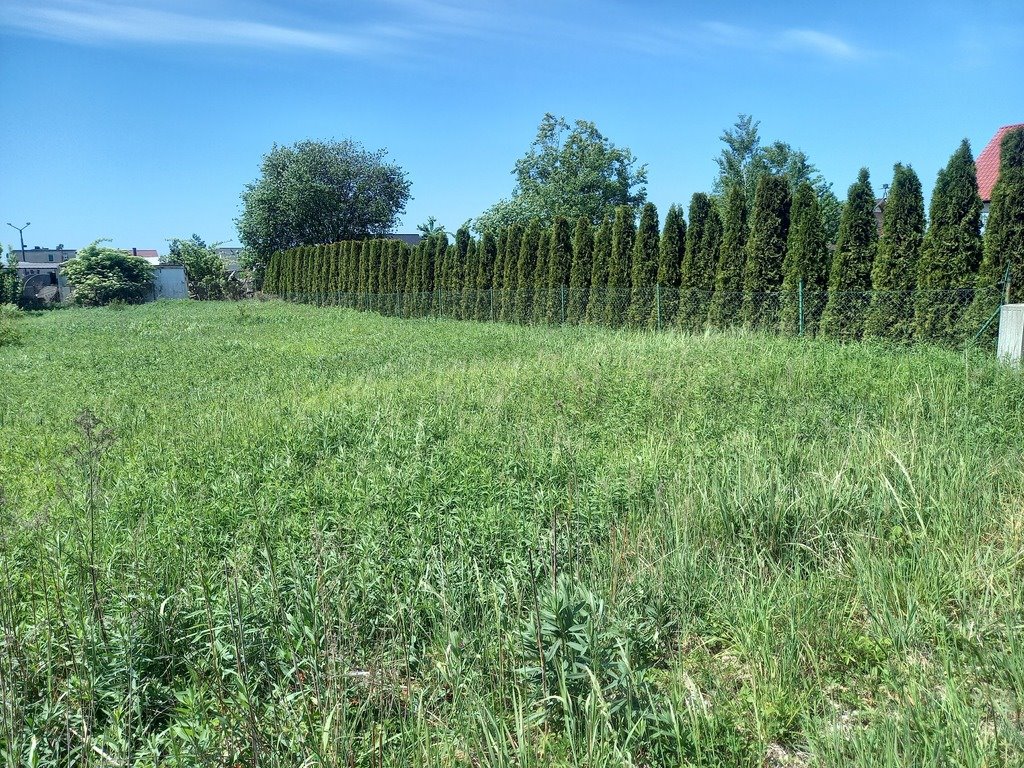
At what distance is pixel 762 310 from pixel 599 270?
241 inches

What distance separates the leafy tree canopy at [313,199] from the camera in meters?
47.5

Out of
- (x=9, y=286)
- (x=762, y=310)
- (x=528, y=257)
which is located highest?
(x=528, y=257)

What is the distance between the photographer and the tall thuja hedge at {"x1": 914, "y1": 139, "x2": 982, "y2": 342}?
35.1ft

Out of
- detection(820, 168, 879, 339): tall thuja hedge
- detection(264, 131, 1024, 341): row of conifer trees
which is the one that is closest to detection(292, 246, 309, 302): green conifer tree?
detection(264, 131, 1024, 341): row of conifer trees

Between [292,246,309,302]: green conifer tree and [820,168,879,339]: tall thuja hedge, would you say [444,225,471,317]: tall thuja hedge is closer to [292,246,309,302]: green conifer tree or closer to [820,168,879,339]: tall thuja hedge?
[820,168,879,339]: tall thuja hedge

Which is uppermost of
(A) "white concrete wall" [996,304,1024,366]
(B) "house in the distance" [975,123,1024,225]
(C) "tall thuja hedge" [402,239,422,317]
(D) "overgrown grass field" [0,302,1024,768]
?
(B) "house in the distance" [975,123,1024,225]

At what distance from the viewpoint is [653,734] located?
210 centimetres

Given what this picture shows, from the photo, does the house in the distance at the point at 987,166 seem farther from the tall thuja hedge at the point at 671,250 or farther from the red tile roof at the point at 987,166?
the tall thuja hedge at the point at 671,250

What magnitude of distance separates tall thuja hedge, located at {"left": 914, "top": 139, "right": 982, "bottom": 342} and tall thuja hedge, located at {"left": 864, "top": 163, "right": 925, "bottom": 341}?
0.38 m

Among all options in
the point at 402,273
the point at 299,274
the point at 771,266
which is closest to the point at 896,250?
the point at 771,266

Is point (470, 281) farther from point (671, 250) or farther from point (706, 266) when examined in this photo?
point (706, 266)

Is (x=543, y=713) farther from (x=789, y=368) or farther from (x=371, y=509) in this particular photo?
(x=789, y=368)

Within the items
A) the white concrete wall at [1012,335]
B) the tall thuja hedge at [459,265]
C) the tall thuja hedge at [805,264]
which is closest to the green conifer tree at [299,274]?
the tall thuja hedge at [459,265]

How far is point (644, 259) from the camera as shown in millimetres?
17438
